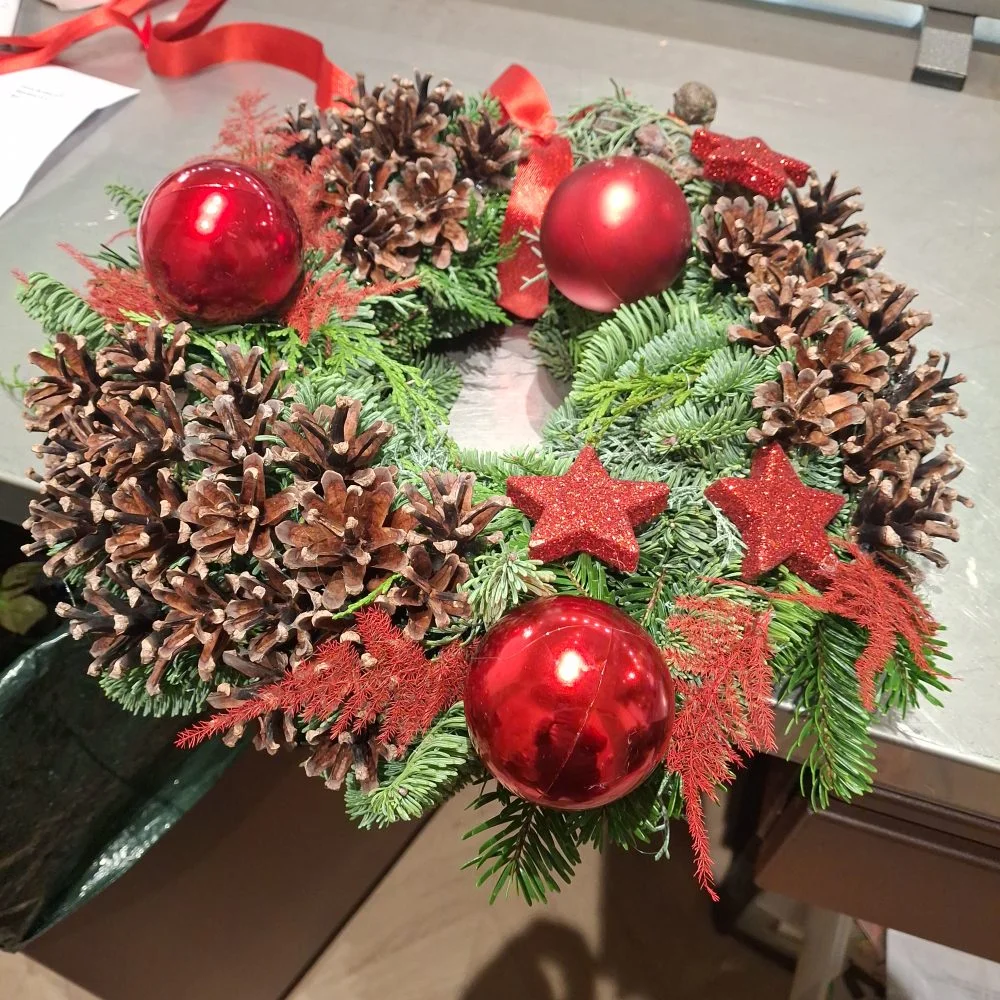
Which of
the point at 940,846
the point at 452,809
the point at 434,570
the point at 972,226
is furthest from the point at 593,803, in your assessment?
the point at 452,809

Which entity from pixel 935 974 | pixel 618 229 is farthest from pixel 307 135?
pixel 935 974

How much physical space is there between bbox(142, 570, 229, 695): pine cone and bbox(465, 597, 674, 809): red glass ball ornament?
0.18 m

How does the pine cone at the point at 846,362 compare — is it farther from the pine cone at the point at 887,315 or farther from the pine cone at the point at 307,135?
the pine cone at the point at 307,135

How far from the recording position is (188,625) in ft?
1.81

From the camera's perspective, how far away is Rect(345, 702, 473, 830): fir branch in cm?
51

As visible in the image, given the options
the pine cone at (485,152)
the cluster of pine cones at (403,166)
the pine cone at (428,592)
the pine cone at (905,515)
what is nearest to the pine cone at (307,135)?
the cluster of pine cones at (403,166)

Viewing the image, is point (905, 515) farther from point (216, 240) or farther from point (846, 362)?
point (216, 240)

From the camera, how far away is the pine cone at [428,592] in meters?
0.53

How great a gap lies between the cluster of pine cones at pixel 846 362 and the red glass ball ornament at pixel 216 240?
1.14 feet

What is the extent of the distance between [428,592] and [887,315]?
41 cm

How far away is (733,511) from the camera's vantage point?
22.3 inches

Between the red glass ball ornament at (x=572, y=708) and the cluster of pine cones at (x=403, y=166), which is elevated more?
the cluster of pine cones at (x=403, y=166)

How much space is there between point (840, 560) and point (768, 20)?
0.98m

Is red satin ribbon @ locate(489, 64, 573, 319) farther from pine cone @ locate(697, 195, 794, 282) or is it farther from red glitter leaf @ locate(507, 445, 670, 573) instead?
red glitter leaf @ locate(507, 445, 670, 573)
